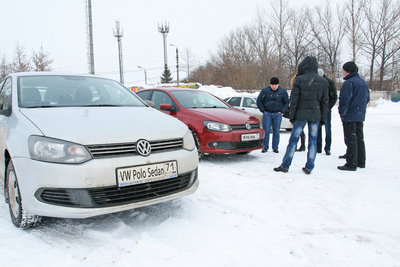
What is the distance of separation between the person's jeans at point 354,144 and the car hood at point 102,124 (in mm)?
3159

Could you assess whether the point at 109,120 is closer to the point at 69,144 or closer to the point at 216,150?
the point at 69,144

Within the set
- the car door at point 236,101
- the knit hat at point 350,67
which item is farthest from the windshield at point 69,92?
the car door at point 236,101

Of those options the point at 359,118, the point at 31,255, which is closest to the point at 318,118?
the point at 359,118

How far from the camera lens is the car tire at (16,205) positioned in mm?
2477

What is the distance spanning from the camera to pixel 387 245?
2375 millimetres

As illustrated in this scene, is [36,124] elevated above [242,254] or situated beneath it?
elevated above

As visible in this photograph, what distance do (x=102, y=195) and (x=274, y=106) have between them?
4845 mm

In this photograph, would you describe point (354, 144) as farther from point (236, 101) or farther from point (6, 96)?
point (236, 101)

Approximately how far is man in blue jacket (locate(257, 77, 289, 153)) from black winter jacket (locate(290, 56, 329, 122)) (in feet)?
6.11

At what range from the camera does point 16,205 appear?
2.59 meters

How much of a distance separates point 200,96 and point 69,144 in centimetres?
418

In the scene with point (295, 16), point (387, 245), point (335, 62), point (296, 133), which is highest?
point (295, 16)

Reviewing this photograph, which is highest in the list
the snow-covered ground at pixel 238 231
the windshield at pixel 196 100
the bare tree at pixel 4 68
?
the bare tree at pixel 4 68

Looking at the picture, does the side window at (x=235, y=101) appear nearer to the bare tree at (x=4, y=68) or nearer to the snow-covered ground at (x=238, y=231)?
the snow-covered ground at (x=238, y=231)
